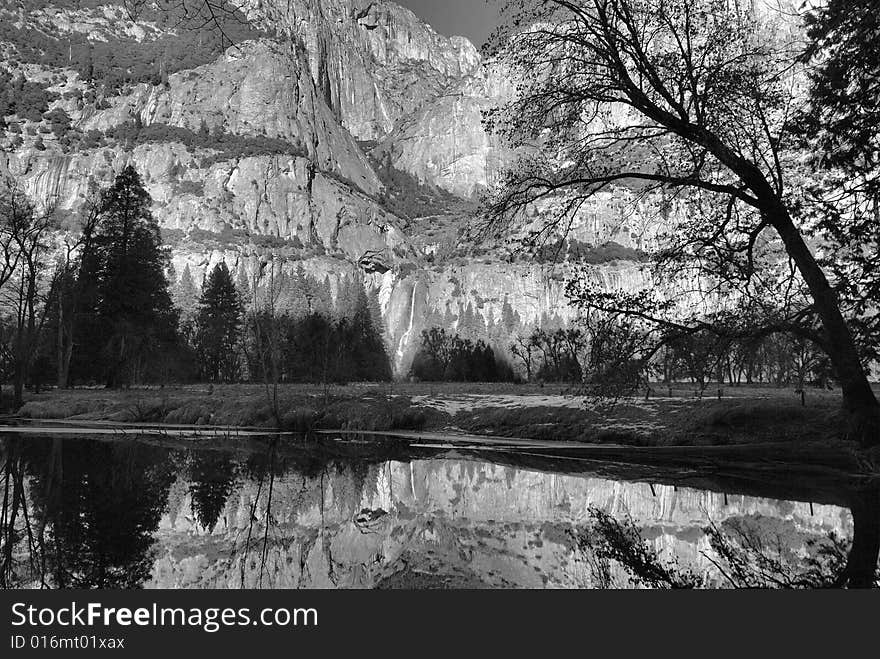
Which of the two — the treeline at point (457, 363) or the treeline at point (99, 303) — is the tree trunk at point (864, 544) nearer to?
the treeline at point (99, 303)

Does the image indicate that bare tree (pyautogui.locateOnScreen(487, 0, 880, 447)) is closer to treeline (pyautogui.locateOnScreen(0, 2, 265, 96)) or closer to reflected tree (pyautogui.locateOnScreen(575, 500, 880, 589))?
reflected tree (pyautogui.locateOnScreen(575, 500, 880, 589))

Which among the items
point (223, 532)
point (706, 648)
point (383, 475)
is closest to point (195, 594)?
point (223, 532)

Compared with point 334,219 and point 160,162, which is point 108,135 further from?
point 334,219

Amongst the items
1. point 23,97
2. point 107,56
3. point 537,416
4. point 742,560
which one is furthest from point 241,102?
point 742,560

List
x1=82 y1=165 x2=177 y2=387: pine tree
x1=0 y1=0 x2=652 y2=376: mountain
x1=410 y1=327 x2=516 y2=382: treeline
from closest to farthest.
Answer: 1. x1=82 y1=165 x2=177 y2=387: pine tree
2. x1=410 y1=327 x2=516 y2=382: treeline
3. x1=0 y1=0 x2=652 y2=376: mountain

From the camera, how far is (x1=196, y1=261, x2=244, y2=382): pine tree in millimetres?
56594

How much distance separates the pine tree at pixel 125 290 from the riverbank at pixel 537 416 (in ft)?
37.8

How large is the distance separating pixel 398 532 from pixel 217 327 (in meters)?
57.5

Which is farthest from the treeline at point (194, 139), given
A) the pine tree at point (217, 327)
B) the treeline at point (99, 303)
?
the treeline at point (99, 303)

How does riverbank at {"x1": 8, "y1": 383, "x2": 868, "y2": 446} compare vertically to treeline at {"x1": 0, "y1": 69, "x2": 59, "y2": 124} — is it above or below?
below

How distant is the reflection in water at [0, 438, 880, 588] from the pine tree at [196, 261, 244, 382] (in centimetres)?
5343

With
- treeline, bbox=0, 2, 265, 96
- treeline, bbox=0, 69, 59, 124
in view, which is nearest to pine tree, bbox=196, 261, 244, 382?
treeline, bbox=0, 2, 265, 96

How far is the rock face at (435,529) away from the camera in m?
2.76

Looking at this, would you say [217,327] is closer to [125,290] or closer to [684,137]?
[125,290]
